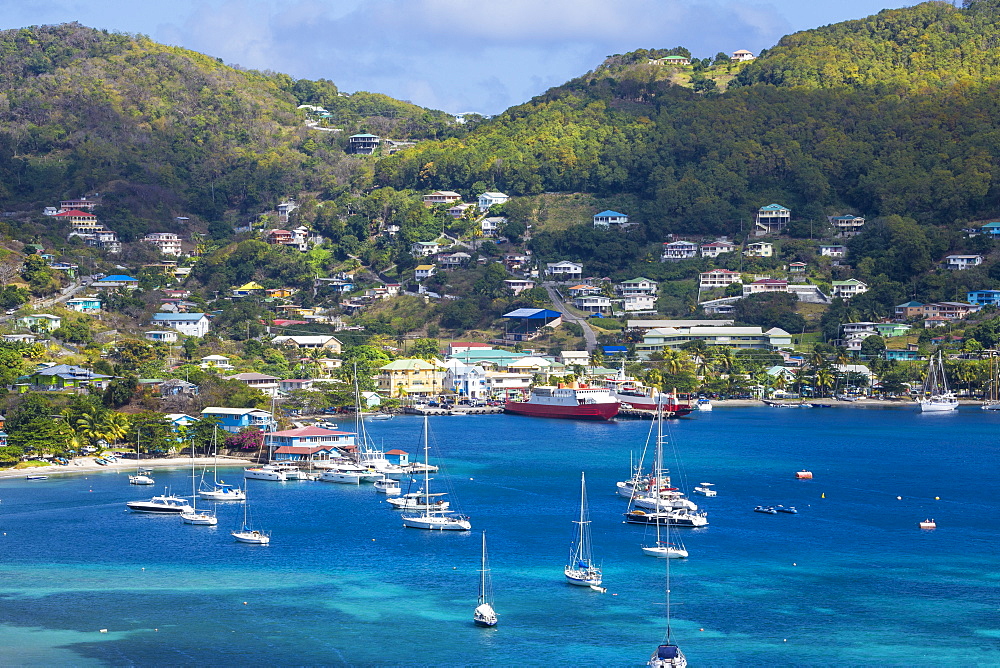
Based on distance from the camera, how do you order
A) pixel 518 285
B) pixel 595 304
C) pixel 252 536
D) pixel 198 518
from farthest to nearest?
pixel 518 285
pixel 595 304
pixel 198 518
pixel 252 536

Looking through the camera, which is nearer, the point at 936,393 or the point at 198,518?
the point at 198,518

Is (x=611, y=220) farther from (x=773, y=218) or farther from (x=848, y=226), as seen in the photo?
(x=848, y=226)

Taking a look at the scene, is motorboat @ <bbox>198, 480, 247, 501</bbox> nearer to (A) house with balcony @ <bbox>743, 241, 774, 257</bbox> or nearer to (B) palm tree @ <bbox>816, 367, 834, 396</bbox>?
(B) palm tree @ <bbox>816, 367, 834, 396</bbox>

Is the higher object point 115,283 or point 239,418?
point 115,283

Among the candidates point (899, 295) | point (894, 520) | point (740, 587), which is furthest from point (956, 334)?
point (740, 587)

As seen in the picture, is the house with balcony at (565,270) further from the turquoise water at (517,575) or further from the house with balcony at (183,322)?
the turquoise water at (517,575)

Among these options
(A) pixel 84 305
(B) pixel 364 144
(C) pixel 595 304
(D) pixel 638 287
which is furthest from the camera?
(B) pixel 364 144

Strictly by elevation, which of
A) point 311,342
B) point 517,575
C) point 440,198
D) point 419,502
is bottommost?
point 517,575

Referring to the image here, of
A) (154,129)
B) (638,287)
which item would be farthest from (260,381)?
(154,129)
